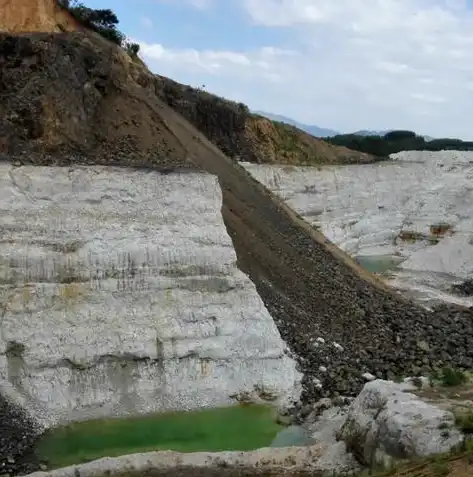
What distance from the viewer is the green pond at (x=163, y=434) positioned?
53.1 feet

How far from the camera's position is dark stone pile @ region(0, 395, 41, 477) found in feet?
49.8

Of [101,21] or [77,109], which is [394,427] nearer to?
[77,109]

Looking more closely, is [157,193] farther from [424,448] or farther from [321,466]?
[424,448]

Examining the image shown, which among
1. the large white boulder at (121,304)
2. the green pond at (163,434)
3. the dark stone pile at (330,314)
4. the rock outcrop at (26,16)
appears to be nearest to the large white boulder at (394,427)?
the green pond at (163,434)

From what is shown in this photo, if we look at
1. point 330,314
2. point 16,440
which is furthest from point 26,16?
point 16,440

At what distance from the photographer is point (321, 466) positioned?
1489 cm

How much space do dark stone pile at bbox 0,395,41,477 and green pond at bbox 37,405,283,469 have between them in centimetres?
27

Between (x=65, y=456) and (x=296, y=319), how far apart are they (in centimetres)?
810

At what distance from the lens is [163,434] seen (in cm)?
1722

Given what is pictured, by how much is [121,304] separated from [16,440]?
4342 millimetres

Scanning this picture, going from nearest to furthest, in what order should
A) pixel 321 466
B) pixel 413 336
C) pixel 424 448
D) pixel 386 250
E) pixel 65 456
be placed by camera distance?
pixel 424 448, pixel 321 466, pixel 65 456, pixel 413 336, pixel 386 250

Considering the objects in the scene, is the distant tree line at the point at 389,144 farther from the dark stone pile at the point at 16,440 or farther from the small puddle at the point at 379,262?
the dark stone pile at the point at 16,440

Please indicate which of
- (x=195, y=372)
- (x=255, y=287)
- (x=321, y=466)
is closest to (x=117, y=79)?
(x=255, y=287)

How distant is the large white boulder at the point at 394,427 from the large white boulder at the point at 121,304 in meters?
4.04
